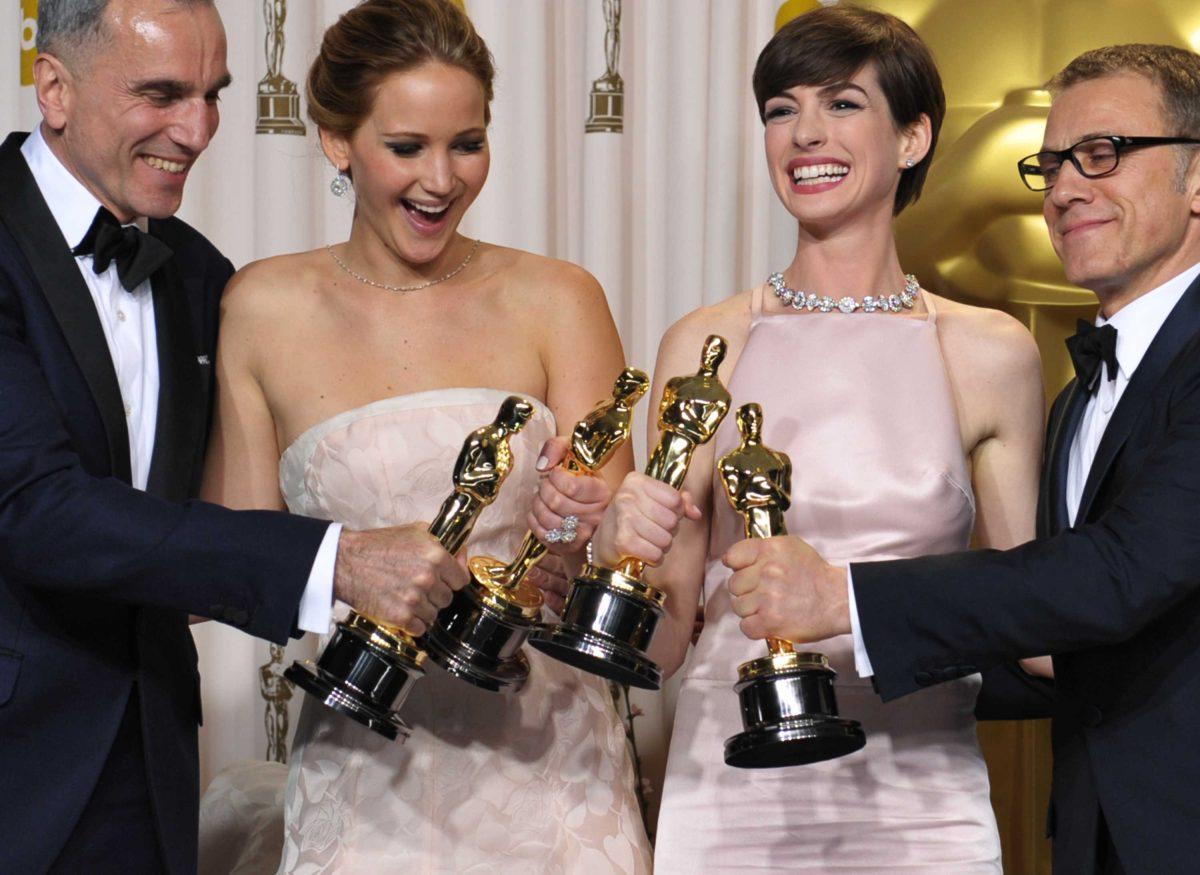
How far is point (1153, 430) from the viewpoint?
5.83ft

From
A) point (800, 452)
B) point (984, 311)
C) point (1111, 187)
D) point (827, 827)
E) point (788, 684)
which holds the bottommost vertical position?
point (827, 827)

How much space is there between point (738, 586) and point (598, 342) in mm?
655

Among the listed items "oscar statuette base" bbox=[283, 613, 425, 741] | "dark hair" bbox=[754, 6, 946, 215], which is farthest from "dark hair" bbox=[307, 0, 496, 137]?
"oscar statuette base" bbox=[283, 613, 425, 741]

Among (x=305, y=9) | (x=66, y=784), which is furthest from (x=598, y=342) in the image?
(x=305, y=9)

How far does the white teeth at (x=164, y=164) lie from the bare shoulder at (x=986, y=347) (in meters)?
1.05

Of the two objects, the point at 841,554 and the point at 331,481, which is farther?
the point at 331,481

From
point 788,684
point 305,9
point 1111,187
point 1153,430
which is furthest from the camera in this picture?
point 305,9

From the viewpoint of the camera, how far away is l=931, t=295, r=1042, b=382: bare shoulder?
6.74ft

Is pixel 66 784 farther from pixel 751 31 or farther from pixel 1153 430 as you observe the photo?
pixel 751 31

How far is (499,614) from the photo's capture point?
1783 millimetres

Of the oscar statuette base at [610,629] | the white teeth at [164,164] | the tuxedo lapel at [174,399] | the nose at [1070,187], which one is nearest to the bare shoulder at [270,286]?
the tuxedo lapel at [174,399]

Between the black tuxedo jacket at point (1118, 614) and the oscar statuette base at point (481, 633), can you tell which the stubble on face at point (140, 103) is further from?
the black tuxedo jacket at point (1118, 614)

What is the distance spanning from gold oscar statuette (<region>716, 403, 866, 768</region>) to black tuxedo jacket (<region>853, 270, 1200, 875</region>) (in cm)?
14

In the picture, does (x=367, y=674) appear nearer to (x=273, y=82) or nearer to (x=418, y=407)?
(x=418, y=407)
